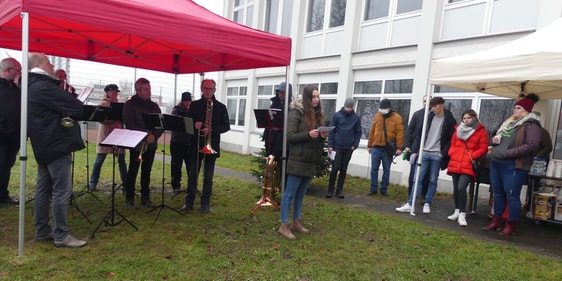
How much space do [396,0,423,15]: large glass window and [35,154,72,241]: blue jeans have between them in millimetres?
9074

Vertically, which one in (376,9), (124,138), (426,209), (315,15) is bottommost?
(426,209)

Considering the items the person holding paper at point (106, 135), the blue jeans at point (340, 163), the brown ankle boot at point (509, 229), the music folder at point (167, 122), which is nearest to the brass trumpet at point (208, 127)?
the music folder at point (167, 122)

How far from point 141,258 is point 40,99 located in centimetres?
187

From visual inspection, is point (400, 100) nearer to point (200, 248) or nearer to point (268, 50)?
point (268, 50)

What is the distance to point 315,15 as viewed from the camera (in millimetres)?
13594

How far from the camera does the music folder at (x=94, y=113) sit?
520cm

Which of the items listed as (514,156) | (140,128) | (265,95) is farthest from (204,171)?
(265,95)

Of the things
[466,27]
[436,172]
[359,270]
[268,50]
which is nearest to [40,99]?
[268,50]

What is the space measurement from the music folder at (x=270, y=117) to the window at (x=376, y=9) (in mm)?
6529

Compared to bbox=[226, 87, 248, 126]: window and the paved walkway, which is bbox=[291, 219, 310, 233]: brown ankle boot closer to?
the paved walkway

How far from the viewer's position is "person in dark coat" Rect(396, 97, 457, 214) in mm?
6496

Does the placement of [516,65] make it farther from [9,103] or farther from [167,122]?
[9,103]

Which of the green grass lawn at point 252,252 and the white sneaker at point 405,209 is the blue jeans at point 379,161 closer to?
the white sneaker at point 405,209

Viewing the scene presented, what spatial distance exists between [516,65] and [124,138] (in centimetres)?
506
